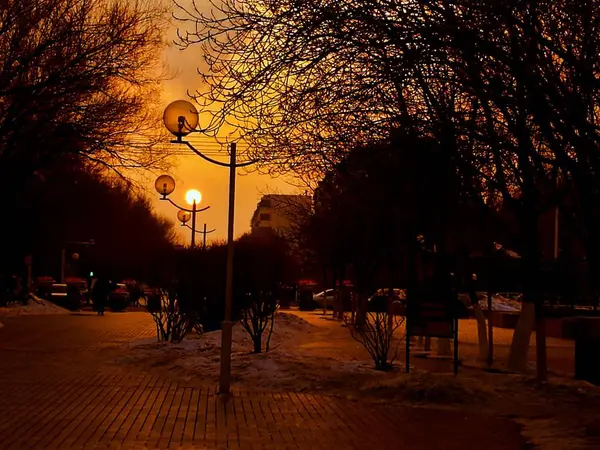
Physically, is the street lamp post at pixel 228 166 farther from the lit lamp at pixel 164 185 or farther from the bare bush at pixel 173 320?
the lit lamp at pixel 164 185

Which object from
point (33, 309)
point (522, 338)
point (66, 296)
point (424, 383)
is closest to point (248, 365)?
point (424, 383)

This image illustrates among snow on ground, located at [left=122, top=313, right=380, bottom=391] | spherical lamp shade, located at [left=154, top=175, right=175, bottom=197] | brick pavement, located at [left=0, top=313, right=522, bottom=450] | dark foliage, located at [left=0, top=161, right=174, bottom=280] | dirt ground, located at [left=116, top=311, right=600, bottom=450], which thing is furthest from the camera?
dark foliage, located at [left=0, top=161, right=174, bottom=280]

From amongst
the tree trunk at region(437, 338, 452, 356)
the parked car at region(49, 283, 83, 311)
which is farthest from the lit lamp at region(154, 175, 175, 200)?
the parked car at region(49, 283, 83, 311)

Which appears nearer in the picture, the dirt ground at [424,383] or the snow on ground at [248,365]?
the dirt ground at [424,383]

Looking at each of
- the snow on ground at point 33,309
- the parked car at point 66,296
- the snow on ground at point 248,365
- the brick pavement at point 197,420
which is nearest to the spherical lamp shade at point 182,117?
the brick pavement at point 197,420

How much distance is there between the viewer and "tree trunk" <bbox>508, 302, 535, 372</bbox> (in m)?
17.6

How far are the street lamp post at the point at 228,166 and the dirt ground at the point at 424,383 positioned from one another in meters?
1.41

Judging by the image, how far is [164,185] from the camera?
87.8 feet

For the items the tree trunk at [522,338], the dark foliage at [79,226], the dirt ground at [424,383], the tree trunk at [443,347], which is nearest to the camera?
the dirt ground at [424,383]

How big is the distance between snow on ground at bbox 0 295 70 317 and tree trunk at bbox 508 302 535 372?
29107mm

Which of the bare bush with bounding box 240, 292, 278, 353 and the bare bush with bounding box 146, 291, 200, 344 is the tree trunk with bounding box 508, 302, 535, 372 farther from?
the bare bush with bounding box 146, 291, 200, 344

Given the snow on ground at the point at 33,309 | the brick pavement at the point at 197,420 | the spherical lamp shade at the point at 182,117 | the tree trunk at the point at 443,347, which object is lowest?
the brick pavement at the point at 197,420

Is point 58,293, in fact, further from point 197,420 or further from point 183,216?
point 197,420

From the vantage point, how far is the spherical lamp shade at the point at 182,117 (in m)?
14.6
